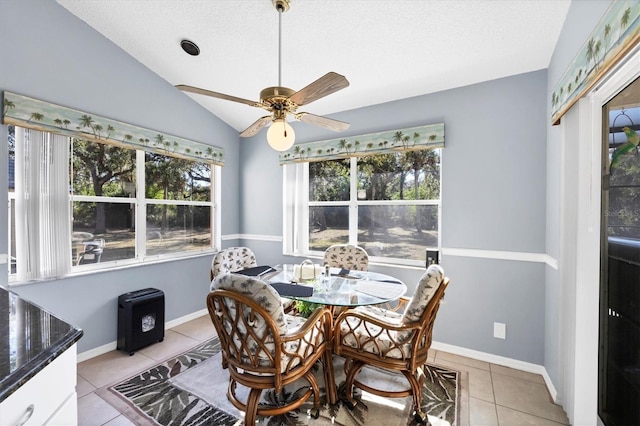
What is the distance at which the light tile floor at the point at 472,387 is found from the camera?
6.21ft

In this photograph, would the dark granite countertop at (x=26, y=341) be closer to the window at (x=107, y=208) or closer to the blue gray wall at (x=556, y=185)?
the window at (x=107, y=208)

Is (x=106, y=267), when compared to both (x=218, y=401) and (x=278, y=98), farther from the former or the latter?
(x=278, y=98)

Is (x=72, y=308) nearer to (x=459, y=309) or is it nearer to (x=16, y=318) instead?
(x=16, y=318)

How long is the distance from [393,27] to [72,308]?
376 centimetres

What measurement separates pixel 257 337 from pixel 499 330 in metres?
2.36

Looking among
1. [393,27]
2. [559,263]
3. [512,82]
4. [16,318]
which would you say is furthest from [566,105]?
[16,318]

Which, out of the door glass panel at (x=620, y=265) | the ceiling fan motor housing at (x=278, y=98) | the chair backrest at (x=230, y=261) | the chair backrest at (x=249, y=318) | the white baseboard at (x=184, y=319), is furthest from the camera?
the white baseboard at (x=184, y=319)

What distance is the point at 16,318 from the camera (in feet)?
3.46

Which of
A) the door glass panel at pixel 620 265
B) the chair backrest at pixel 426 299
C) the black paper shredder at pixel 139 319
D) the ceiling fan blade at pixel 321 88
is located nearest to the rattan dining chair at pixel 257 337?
the chair backrest at pixel 426 299

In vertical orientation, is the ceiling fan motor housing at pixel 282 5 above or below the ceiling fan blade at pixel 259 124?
above

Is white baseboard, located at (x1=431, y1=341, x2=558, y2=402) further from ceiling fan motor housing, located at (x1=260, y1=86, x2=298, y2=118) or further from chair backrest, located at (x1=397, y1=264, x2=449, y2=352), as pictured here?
ceiling fan motor housing, located at (x1=260, y1=86, x2=298, y2=118)

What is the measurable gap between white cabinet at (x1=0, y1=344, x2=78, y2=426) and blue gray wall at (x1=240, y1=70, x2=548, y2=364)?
9.17 ft

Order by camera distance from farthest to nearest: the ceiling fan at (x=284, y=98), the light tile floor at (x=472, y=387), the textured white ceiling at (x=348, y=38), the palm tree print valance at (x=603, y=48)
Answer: the textured white ceiling at (x=348, y=38) < the light tile floor at (x=472, y=387) < the ceiling fan at (x=284, y=98) < the palm tree print valance at (x=603, y=48)

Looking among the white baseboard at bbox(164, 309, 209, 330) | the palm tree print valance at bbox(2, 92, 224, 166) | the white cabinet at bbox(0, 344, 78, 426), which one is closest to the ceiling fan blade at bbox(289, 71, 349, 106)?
the white cabinet at bbox(0, 344, 78, 426)
